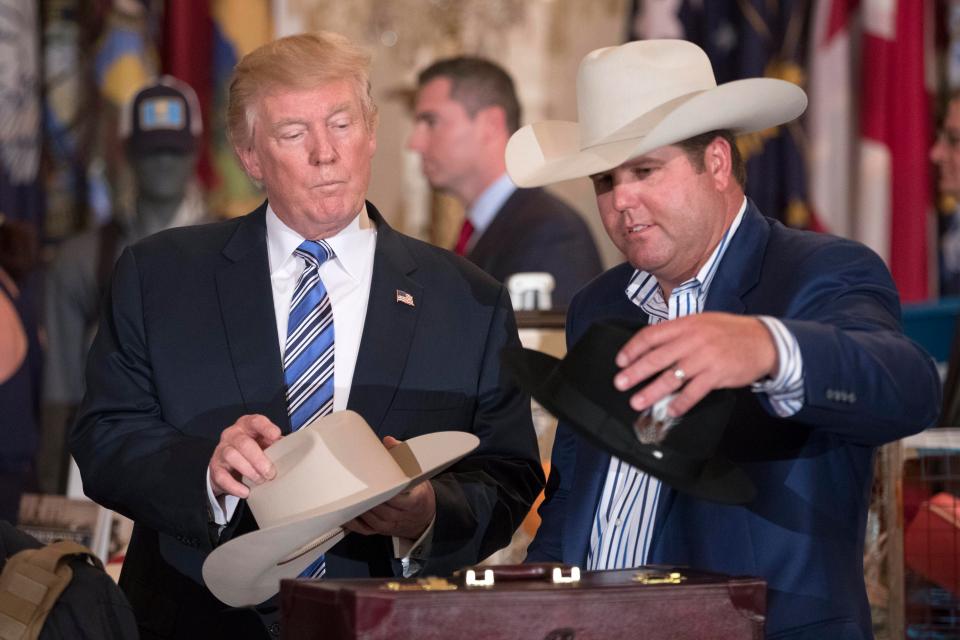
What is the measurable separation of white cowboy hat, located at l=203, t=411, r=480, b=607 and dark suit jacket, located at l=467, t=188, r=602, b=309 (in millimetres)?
2392

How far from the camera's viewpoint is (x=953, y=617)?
3078 millimetres

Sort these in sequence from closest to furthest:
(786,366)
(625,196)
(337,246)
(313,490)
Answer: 1. (786,366)
2. (313,490)
3. (625,196)
4. (337,246)

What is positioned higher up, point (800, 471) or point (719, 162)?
point (719, 162)

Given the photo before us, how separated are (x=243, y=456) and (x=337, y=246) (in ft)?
1.88

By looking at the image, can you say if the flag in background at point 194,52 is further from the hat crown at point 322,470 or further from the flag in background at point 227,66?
the hat crown at point 322,470

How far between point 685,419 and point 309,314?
2.77 feet

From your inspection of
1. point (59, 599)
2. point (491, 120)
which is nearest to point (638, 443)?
point (59, 599)

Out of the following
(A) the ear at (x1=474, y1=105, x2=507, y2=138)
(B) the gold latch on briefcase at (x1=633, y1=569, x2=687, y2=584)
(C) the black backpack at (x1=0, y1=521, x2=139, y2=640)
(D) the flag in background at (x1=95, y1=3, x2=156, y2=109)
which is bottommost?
(C) the black backpack at (x1=0, y1=521, x2=139, y2=640)

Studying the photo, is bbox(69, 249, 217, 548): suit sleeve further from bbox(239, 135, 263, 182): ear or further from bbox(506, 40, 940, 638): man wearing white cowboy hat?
bbox(506, 40, 940, 638): man wearing white cowboy hat

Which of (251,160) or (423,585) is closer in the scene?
(423,585)

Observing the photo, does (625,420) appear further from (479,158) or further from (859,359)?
(479,158)

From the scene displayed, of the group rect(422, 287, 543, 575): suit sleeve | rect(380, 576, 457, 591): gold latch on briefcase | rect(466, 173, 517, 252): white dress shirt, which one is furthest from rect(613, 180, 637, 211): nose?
rect(466, 173, 517, 252): white dress shirt

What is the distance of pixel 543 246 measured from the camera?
4.74 meters

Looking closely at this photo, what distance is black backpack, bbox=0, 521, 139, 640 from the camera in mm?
2184
